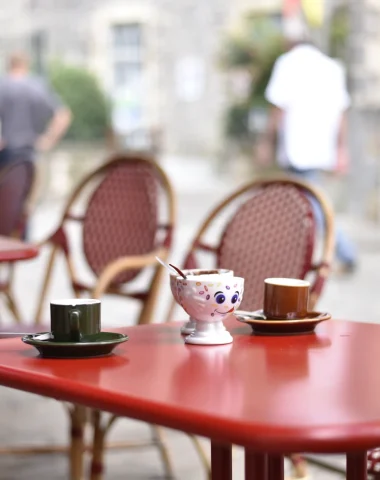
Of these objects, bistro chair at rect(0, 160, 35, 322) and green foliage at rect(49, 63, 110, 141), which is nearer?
bistro chair at rect(0, 160, 35, 322)

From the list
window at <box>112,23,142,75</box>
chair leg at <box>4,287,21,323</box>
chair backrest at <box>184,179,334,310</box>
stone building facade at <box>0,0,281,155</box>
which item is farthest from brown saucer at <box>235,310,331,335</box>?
window at <box>112,23,142,75</box>

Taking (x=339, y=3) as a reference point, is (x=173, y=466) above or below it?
below

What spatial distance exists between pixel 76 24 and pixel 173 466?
17.2m

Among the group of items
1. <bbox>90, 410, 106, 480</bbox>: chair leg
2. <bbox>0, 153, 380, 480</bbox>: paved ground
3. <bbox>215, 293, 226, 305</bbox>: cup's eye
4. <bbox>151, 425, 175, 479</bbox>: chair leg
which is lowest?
<bbox>0, 153, 380, 480</bbox>: paved ground

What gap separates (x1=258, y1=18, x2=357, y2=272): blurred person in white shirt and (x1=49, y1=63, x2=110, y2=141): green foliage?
8.64 m

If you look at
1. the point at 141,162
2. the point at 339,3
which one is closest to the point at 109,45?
the point at 339,3

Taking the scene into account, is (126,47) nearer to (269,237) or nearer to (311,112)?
(311,112)

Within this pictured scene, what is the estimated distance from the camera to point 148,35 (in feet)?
65.5

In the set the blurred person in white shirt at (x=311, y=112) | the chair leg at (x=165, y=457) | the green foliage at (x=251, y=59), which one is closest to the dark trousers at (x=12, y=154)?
the blurred person in white shirt at (x=311, y=112)

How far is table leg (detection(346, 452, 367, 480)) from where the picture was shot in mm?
1439

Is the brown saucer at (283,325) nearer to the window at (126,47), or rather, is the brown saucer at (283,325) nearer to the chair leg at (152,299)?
the chair leg at (152,299)

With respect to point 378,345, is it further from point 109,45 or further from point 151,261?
point 109,45

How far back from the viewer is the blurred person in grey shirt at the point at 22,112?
309 inches

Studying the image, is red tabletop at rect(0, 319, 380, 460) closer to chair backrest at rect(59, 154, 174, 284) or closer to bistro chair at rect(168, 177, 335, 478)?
bistro chair at rect(168, 177, 335, 478)
